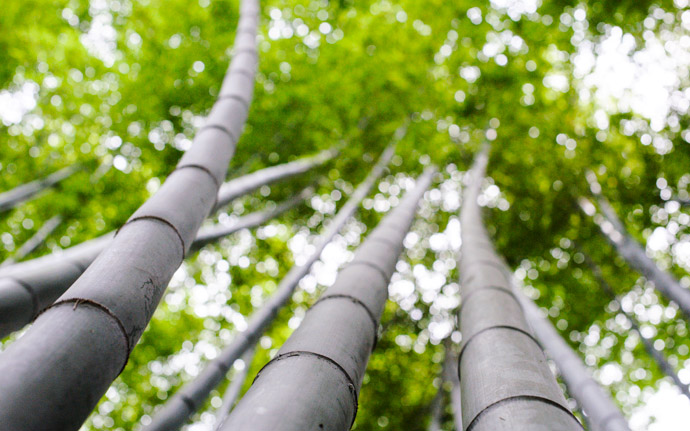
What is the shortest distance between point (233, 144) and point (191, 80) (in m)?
4.56

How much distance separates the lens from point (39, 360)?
991 millimetres

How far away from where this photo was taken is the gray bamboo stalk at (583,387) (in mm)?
2348

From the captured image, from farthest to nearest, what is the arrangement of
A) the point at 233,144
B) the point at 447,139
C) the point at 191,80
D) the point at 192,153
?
the point at 447,139, the point at 191,80, the point at 233,144, the point at 192,153

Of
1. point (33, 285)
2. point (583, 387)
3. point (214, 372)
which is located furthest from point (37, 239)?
point (583, 387)

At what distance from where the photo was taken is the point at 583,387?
261 centimetres

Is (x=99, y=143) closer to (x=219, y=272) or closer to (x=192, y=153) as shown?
(x=219, y=272)

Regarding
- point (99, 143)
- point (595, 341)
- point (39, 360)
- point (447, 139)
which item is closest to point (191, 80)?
point (99, 143)

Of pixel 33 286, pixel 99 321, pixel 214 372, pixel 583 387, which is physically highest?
pixel 99 321

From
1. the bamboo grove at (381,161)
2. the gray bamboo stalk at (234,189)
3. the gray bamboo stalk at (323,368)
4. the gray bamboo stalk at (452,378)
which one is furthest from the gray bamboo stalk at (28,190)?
the gray bamboo stalk at (452,378)

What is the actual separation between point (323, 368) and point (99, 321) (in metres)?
0.60

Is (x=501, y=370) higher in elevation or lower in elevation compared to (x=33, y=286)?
higher

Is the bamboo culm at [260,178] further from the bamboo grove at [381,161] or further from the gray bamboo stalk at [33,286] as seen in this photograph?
the gray bamboo stalk at [33,286]

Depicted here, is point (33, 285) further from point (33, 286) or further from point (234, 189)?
point (234, 189)

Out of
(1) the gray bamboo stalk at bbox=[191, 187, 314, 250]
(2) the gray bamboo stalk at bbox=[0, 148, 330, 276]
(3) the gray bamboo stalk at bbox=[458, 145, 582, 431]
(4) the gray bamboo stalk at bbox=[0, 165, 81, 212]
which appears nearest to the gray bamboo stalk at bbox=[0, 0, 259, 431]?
(2) the gray bamboo stalk at bbox=[0, 148, 330, 276]
